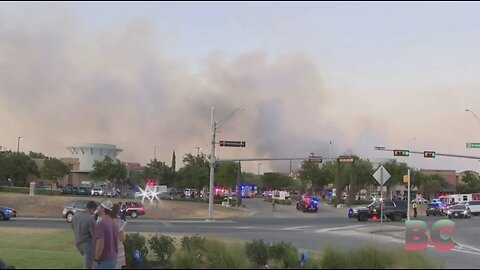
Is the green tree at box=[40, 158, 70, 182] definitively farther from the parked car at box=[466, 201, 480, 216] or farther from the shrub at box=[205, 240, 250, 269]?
the shrub at box=[205, 240, 250, 269]

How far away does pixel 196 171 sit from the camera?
83938 millimetres

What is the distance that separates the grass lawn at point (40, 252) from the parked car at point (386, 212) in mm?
30139

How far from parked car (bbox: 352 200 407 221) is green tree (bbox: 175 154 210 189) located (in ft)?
126

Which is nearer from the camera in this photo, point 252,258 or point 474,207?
point 252,258

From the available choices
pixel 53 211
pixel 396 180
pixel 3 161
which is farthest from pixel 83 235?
pixel 396 180

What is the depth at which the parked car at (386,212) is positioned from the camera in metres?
47.6

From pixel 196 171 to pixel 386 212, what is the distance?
1581 inches

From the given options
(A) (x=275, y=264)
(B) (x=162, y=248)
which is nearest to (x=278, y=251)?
(A) (x=275, y=264)

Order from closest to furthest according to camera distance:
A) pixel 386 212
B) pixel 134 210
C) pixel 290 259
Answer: pixel 290 259
pixel 386 212
pixel 134 210

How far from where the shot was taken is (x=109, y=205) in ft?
32.9

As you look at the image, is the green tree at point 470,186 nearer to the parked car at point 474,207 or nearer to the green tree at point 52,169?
the parked car at point 474,207

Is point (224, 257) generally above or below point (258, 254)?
above

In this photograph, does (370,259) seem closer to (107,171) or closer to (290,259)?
(290,259)

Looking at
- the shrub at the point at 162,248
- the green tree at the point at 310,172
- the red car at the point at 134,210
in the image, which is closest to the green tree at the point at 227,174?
the green tree at the point at 310,172
